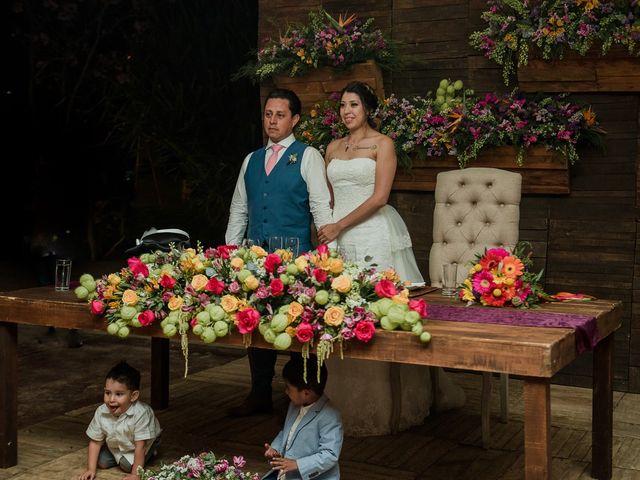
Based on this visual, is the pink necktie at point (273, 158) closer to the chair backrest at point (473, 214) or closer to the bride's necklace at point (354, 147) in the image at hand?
the bride's necklace at point (354, 147)

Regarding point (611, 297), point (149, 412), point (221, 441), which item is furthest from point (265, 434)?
point (611, 297)

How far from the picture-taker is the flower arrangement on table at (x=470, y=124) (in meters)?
4.59

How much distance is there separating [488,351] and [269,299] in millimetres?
692

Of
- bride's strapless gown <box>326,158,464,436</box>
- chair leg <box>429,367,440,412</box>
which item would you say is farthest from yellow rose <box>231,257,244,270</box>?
chair leg <box>429,367,440,412</box>

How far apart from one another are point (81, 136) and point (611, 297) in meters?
5.53

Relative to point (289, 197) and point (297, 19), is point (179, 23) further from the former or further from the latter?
point (289, 197)

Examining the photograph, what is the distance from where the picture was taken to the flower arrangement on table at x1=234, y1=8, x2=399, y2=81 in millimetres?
4965

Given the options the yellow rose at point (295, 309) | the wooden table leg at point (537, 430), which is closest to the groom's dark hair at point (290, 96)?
the yellow rose at point (295, 309)

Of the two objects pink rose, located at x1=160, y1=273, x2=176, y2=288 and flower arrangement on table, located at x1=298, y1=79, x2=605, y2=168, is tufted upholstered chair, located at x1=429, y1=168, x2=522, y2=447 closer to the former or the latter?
flower arrangement on table, located at x1=298, y1=79, x2=605, y2=168

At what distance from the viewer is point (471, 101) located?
4.81 meters

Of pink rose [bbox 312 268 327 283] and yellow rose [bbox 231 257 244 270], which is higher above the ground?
yellow rose [bbox 231 257 244 270]

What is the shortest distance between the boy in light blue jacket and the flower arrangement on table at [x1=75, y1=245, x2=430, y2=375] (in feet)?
0.97

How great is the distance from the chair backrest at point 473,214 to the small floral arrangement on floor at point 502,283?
1023mm

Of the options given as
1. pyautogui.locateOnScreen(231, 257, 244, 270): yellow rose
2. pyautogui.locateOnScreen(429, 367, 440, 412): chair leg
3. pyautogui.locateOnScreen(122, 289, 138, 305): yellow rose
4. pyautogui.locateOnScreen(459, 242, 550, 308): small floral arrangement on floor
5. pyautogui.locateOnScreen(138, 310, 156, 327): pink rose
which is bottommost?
pyautogui.locateOnScreen(429, 367, 440, 412): chair leg
